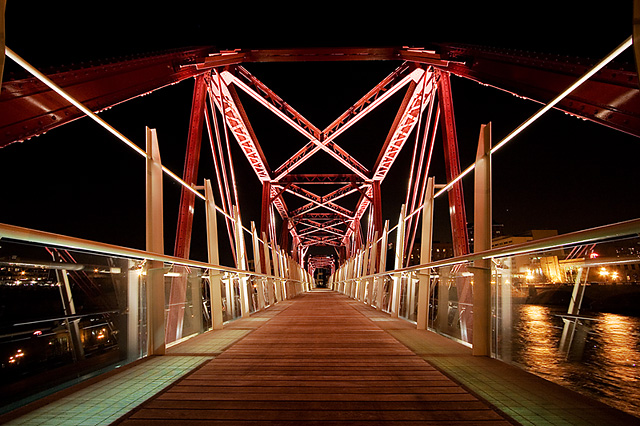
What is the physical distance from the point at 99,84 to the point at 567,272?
5.07m

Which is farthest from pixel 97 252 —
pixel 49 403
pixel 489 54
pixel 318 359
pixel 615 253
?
pixel 489 54

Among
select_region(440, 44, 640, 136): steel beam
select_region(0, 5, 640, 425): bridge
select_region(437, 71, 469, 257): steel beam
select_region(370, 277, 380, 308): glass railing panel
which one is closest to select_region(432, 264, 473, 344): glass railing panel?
select_region(0, 5, 640, 425): bridge

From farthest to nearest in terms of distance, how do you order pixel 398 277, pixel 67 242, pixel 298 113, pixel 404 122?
pixel 404 122 → pixel 298 113 → pixel 398 277 → pixel 67 242

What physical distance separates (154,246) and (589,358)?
7.36m

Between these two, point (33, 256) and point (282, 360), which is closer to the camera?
point (33, 256)

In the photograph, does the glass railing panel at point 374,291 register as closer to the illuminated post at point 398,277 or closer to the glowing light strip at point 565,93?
the illuminated post at point 398,277

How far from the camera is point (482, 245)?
10.6 feet

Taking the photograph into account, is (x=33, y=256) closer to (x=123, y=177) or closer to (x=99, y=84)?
(x=99, y=84)

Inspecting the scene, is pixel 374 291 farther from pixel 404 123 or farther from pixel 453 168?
pixel 404 123

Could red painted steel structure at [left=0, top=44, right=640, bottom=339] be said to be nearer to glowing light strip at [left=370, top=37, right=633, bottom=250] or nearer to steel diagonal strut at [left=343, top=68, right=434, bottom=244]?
steel diagonal strut at [left=343, top=68, right=434, bottom=244]

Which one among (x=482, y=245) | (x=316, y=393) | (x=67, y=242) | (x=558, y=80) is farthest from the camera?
(x=558, y=80)

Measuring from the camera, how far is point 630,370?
636 cm

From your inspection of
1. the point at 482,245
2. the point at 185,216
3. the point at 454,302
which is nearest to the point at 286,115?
the point at 185,216

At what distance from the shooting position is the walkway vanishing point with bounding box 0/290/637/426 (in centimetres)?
175
